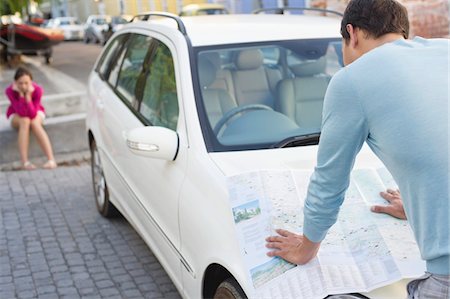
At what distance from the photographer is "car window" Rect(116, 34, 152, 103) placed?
448cm

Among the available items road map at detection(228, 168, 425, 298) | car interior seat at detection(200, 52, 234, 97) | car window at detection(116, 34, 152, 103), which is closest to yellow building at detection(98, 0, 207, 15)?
car window at detection(116, 34, 152, 103)

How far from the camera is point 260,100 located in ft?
12.9

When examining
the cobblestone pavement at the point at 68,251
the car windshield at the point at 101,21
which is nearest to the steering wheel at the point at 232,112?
the cobblestone pavement at the point at 68,251

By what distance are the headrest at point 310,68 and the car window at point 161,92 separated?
32.6 inches

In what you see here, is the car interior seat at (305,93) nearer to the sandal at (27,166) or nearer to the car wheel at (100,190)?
the car wheel at (100,190)

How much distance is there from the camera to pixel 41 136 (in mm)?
7156

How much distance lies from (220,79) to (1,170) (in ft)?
13.6

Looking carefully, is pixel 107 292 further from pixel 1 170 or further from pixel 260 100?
pixel 1 170

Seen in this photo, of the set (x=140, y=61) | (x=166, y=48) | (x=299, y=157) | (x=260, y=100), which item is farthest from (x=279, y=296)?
(x=140, y=61)

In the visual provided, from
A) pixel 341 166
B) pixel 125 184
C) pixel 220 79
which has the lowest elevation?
pixel 125 184

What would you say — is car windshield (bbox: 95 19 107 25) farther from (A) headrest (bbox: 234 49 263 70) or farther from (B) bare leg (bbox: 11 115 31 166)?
(A) headrest (bbox: 234 49 263 70)

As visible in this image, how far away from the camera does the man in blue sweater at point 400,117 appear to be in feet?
5.71

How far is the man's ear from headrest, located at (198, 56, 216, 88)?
5.80 ft

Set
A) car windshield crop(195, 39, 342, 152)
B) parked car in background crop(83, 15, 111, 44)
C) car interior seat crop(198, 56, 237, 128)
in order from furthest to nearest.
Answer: parked car in background crop(83, 15, 111, 44)
car interior seat crop(198, 56, 237, 128)
car windshield crop(195, 39, 342, 152)
